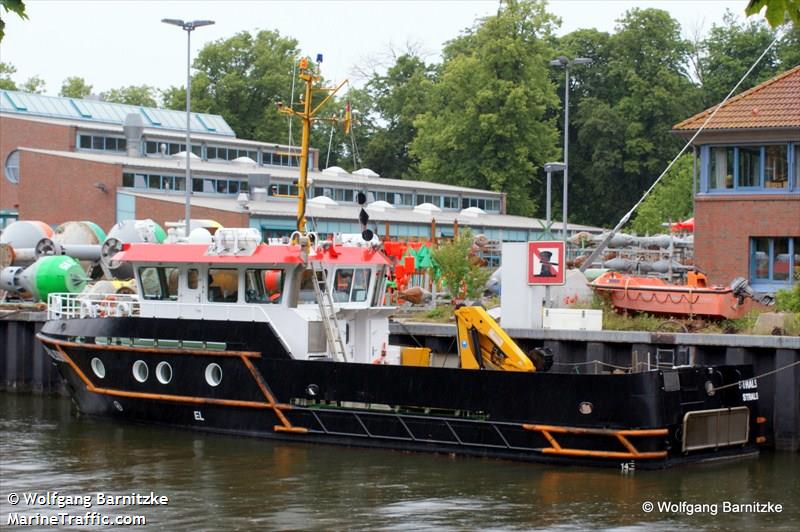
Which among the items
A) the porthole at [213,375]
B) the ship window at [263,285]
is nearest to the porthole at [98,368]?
the porthole at [213,375]

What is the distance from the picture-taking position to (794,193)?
30.8 m

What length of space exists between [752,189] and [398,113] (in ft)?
173

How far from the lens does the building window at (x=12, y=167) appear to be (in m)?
58.6

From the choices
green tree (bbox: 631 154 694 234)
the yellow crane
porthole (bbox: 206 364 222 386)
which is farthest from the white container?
green tree (bbox: 631 154 694 234)

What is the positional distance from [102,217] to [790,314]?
32823 millimetres

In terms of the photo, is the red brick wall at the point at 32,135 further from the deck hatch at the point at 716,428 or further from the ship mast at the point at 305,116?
the deck hatch at the point at 716,428

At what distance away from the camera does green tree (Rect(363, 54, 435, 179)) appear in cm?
8075

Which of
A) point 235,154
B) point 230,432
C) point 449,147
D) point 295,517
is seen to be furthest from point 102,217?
point 295,517

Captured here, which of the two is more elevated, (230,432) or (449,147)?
(449,147)

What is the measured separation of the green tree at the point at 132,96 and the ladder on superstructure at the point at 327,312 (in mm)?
76479

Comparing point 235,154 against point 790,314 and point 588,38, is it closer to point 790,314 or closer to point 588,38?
point 588,38

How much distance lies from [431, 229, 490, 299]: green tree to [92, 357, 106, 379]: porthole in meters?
10.7

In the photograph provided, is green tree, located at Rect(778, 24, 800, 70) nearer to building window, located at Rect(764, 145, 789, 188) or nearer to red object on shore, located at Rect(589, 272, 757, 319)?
building window, located at Rect(764, 145, 789, 188)

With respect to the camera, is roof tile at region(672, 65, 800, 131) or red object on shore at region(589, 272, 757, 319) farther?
roof tile at region(672, 65, 800, 131)
